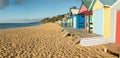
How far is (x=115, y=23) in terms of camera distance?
8.34m

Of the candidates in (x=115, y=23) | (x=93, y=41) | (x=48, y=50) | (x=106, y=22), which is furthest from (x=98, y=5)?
(x=48, y=50)

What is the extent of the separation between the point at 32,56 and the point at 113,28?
5.22m

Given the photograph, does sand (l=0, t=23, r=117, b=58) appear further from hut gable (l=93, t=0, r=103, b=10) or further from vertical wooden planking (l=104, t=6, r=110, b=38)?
hut gable (l=93, t=0, r=103, b=10)

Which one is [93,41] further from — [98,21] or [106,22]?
[98,21]

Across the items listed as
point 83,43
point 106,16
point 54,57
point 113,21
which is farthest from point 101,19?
point 54,57

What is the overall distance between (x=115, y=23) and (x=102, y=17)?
177cm

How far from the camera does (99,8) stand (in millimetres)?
10516

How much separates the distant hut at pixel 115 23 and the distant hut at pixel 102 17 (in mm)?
572

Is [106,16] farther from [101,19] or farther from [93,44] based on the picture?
[93,44]

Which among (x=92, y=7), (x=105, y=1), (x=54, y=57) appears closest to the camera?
(x=54, y=57)

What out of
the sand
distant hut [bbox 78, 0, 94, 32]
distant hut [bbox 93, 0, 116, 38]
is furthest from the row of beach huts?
the sand

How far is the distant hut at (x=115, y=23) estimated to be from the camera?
317 inches

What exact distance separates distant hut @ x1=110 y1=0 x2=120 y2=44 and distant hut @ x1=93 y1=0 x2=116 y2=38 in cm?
57

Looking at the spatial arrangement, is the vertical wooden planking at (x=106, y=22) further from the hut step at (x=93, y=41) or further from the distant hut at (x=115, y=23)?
the distant hut at (x=115, y=23)
